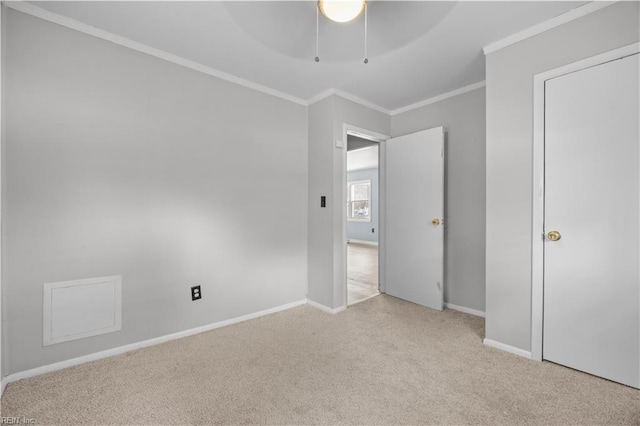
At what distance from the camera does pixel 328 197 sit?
3.12m

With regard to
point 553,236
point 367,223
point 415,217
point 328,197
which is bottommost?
point 367,223

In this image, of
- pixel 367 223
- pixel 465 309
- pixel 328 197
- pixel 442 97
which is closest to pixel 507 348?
pixel 465 309

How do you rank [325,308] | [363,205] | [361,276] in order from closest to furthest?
[325,308]
[361,276]
[363,205]

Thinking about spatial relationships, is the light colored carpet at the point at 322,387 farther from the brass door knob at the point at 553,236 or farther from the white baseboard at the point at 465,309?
the brass door knob at the point at 553,236

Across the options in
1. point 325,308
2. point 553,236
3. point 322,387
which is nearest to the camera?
point 322,387

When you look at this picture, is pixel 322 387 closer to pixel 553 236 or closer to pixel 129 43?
pixel 553 236

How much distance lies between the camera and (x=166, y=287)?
2369 mm

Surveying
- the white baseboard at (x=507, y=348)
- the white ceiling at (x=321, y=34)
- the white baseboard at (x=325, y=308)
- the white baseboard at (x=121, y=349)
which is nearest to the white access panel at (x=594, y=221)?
the white baseboard at (x=507, y=348)

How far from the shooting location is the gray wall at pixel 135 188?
1.84 m

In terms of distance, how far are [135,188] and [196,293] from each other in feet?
3.35

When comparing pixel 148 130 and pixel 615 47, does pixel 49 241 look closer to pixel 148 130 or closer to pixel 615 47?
pixel 148 130

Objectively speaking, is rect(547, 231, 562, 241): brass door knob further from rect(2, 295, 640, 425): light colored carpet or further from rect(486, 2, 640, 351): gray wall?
rect(2, 295, 640, 425): light colored carpet

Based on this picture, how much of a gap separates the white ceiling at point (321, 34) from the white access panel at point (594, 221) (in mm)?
624

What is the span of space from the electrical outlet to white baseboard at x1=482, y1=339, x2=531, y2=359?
2468mm
